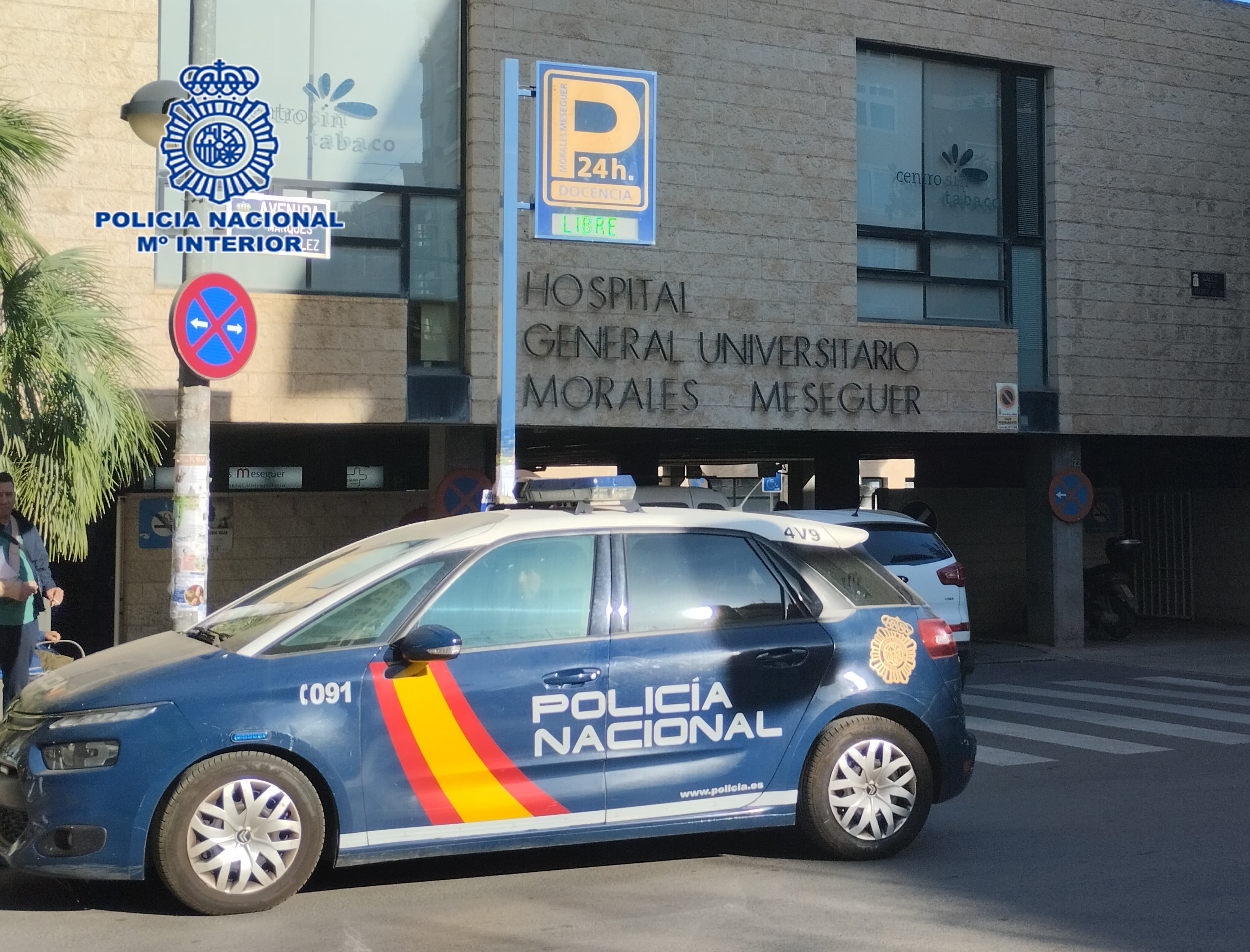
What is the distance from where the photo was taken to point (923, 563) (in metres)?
12.6

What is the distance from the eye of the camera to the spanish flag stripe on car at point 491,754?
18.9ft

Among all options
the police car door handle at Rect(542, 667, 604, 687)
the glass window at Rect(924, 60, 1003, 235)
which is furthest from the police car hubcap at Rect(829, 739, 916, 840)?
the glass window at Rect(924, 60, 1003, 235)

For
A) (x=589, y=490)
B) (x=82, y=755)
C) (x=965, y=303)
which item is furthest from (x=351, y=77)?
(x=82, y=755)

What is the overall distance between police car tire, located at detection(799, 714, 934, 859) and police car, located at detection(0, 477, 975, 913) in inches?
0.4

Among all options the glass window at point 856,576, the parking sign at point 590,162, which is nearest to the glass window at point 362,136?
the parking sign at point 590,162

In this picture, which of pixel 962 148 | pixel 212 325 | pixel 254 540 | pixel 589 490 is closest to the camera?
pixel 589 490

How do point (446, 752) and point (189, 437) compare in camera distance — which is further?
point (189, 437)

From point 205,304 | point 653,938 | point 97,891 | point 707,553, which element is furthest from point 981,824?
point 205,304

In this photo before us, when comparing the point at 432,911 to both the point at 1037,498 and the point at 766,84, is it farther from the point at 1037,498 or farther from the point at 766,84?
the point at 1037,498

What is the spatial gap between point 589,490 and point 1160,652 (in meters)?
13.4

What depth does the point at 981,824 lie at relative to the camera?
7.34 meters

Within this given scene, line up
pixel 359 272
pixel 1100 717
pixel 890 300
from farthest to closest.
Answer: pixel 890 300 < pixel 359 272 < pixel 1100 717

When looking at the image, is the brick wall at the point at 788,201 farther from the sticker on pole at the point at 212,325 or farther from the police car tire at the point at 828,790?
the police car tire at the point at 828,790

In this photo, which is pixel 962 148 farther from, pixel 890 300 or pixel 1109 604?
pixel 1109 604
